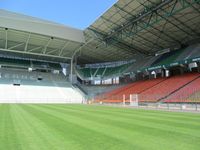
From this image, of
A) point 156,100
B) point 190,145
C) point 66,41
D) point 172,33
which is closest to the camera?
point 190,145

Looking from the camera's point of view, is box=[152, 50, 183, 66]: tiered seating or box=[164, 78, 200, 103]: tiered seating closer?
box=[164, 78, 200, 103]: tiered seating

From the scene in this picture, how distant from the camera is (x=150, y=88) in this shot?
3712cm

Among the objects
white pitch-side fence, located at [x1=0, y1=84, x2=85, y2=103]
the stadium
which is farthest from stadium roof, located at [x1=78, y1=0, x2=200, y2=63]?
white pitch-side fence, located at [x1=0, y1=84, x2=85, y2=103]

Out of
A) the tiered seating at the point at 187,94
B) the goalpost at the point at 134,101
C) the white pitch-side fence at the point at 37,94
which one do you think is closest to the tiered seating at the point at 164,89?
the goalpost at the point at 134,101

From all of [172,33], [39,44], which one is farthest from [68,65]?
[172,33]

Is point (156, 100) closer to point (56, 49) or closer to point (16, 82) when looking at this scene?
point (56, 49)

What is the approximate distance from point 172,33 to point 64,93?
2509 cm

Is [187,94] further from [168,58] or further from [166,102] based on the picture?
[168,58]

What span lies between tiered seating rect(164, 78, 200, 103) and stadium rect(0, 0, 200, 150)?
0.43 ft

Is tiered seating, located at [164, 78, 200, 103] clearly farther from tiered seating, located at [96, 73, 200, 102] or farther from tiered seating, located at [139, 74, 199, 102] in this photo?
tiered seating, located at [139, 74, 199, 102]

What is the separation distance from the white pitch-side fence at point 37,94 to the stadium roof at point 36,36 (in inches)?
295

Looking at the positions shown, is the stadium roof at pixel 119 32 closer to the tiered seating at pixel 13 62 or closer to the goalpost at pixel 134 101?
the tiered seating at pixel 13 62

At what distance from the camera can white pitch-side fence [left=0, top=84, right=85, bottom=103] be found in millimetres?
44312

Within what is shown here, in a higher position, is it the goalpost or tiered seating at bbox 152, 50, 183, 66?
tiered seating at bbox 152, 50, 183, 66
